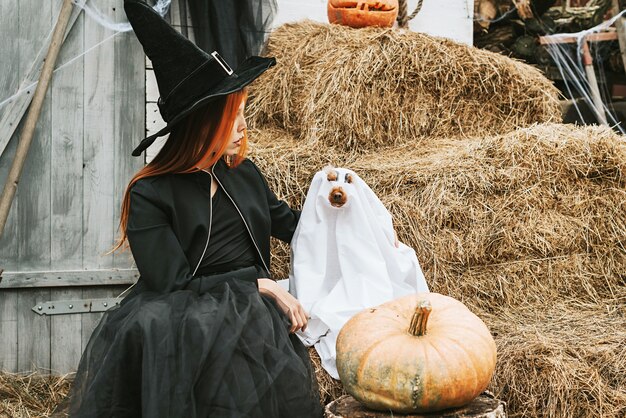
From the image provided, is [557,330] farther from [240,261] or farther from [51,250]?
[51,250]

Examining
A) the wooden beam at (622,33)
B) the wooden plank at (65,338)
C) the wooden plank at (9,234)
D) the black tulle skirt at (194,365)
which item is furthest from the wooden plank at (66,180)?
the wooden beam at (622,33)

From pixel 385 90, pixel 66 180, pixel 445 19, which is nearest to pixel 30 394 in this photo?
pixel 66 180

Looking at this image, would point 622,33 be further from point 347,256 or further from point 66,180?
point 66,180

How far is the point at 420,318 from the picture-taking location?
245 cm

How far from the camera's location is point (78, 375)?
7.84 feet

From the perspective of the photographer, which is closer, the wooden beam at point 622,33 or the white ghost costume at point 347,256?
the white ghost costume at point 347,256

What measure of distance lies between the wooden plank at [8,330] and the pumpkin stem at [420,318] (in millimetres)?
2286

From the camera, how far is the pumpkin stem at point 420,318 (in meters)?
2.40

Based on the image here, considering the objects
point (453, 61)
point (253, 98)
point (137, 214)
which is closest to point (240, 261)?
point (137, 214)

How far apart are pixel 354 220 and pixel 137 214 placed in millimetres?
1195

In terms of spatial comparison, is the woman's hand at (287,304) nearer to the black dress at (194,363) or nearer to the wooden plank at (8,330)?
the black dress at (194,363)

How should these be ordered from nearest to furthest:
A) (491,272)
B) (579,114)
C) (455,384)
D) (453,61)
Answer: (455,384) → (491,272) → (453,61) → (579,114)

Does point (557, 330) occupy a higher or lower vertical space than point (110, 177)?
lower

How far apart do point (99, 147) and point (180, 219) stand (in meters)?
1.64
